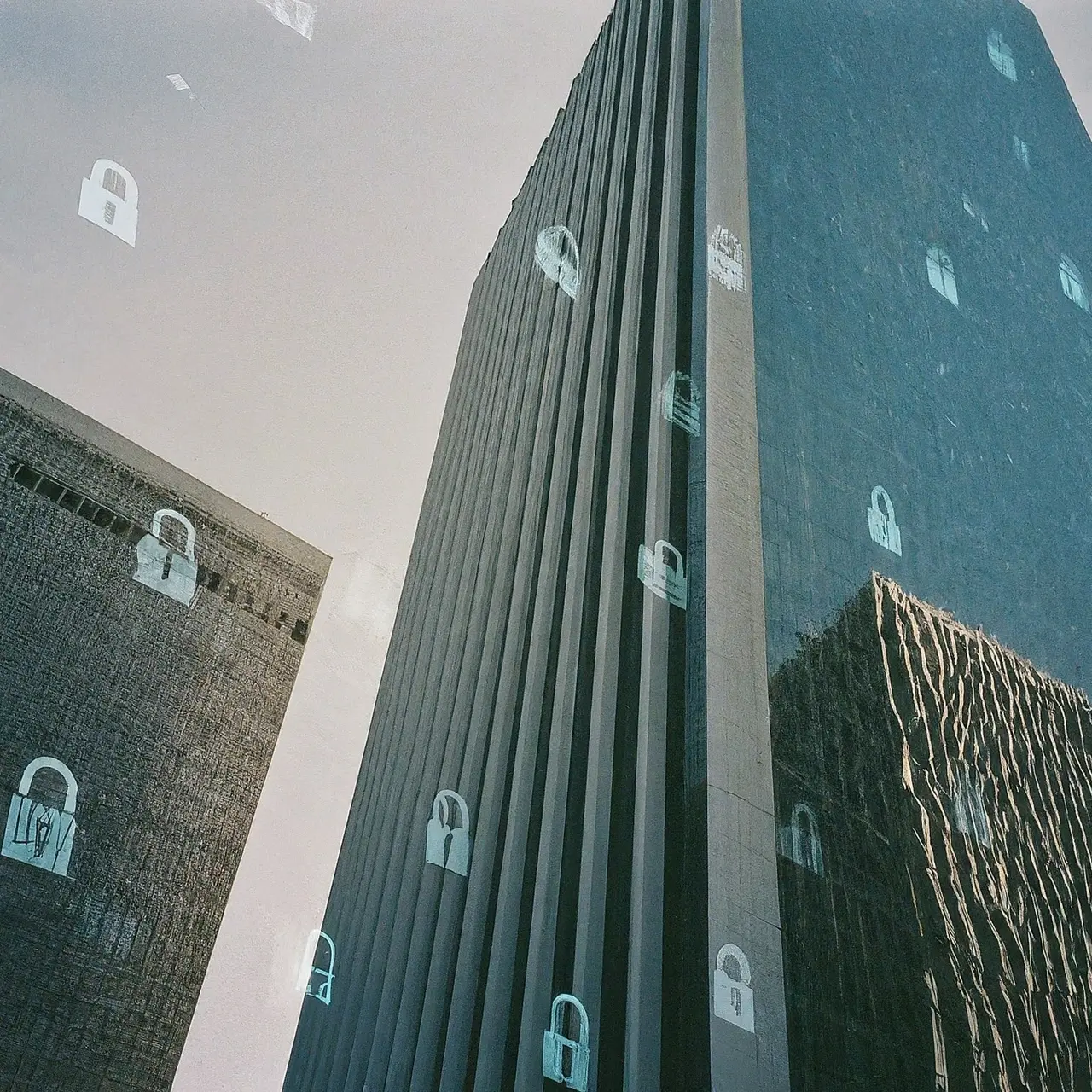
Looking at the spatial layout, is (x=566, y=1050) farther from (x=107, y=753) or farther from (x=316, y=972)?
(x=107, y=753)

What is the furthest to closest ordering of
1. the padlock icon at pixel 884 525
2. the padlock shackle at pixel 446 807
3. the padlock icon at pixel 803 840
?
the padlock icon at pixel 884 525 < the padlock shackle at pixel 446 807 < the padlock icon at pixel 803 840

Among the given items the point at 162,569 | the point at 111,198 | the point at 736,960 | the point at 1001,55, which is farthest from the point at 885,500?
the point at 162,569

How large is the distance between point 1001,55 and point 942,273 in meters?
6.29

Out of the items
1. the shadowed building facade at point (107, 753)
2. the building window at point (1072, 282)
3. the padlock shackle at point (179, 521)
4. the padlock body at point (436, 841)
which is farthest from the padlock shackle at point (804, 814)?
the padlock shackle at point (179, 521)

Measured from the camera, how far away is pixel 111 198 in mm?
7543

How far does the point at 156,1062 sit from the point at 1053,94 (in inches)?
782

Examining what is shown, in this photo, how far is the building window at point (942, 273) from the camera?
39.7ft

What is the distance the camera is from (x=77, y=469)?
17.6 meters

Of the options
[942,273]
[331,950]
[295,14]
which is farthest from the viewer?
[942,273]

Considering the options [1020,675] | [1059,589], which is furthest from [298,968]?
[1059,589]

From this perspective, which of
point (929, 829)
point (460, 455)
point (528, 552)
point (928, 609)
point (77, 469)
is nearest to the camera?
point (929, 829)

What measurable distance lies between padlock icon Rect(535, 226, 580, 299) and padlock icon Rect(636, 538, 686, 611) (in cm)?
443

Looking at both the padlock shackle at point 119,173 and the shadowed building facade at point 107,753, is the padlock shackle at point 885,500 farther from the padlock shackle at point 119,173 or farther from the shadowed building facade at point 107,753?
the shadowed building facade at point 107,753

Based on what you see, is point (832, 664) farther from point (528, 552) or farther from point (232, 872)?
point (232, 872)
